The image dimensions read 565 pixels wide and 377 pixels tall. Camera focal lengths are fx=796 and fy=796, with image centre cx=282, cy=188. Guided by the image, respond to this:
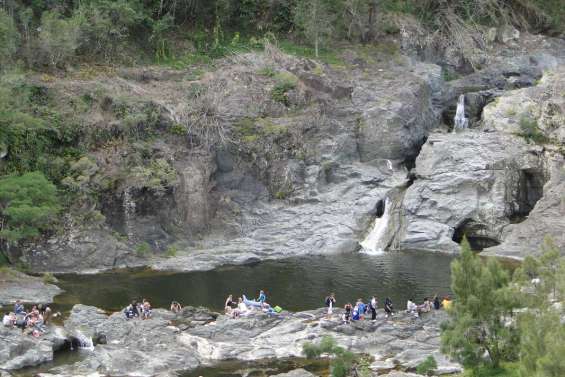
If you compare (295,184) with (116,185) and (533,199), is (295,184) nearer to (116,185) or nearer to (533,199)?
(116,185)

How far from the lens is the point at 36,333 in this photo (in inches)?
1395

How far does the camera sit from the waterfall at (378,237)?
180ft

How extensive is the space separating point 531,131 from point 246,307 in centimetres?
2911

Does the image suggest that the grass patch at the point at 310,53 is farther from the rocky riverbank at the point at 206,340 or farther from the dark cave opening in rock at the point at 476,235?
the rocky riverbank at the point at 206,340

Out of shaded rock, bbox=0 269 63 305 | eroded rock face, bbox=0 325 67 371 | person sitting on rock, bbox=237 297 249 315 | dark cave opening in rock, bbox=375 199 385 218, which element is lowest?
shaded rock, bbox=0 269 63 305

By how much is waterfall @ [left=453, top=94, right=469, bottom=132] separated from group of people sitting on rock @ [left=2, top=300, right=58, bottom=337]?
3768 cm

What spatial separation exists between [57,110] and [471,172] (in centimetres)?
2957

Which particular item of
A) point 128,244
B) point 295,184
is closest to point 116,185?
point 128,244

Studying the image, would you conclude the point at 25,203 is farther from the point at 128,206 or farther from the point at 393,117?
the point at 393,117

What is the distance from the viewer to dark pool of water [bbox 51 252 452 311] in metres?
43.1

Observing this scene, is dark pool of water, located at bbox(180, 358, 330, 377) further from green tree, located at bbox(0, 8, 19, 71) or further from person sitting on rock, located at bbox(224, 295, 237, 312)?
green tree, located at bbox(0, 8, 19, 71)

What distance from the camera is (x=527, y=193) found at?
188ft

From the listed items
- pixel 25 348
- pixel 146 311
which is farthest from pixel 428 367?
pixel 25 348

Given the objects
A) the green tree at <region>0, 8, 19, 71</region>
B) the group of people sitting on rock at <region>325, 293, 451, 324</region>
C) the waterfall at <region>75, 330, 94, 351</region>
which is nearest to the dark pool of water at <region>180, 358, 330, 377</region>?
the group of people sitting on rock at <region>325, 293, 451, 324</region>
